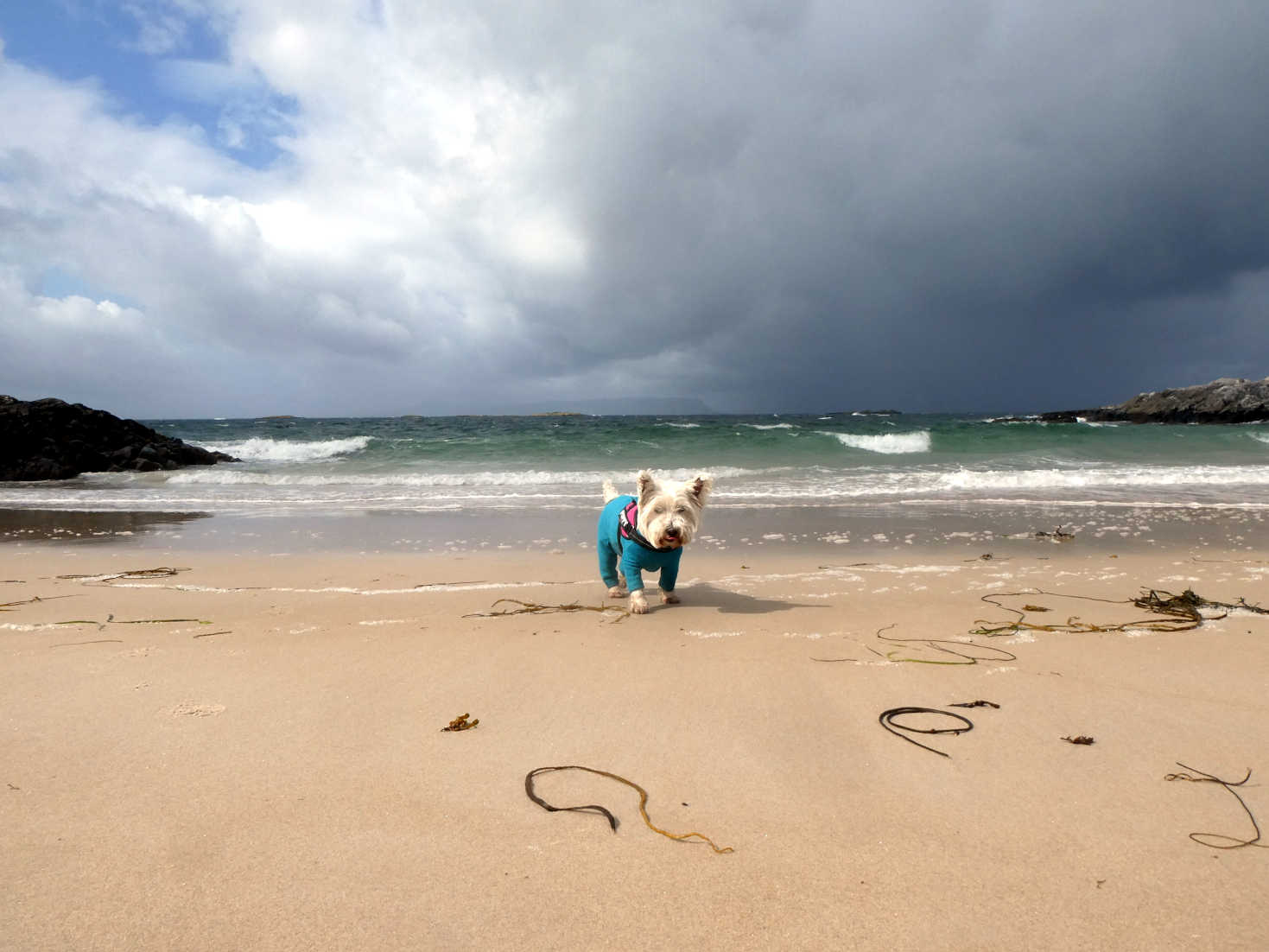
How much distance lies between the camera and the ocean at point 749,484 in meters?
10.6

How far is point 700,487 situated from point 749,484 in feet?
35.9

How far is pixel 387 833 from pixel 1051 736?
2.68 m

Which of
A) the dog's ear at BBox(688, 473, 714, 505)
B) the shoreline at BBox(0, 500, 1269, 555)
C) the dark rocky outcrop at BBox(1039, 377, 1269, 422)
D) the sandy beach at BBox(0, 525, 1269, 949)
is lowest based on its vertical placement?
the shoreline at BBox(0, 500, 1269, 555)

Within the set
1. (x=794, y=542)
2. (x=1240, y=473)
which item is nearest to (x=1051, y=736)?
(x=794, y=542)

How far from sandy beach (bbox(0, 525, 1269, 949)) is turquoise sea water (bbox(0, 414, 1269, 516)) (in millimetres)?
7843

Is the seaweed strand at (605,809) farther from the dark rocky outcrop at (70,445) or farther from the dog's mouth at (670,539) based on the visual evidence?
the dark rocky outcrop at (70,445)

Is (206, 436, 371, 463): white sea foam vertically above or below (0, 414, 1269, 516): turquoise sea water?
above

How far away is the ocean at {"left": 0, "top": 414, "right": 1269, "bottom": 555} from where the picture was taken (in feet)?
34.7

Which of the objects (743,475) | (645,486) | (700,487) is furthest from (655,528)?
(743,475)

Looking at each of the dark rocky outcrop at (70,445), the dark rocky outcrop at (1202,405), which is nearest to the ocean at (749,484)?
the dark rocky outcrop at (70,445)

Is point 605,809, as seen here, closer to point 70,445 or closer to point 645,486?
point 645,486

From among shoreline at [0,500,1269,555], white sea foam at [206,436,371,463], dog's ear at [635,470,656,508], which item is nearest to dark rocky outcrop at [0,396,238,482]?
white sea foam at [206,436,371,463]

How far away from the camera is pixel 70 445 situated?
21625 millimetres

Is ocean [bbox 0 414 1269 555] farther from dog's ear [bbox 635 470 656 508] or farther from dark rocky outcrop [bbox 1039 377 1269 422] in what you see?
dark rocky outcrop [bbox 1039 377 1269 422]
